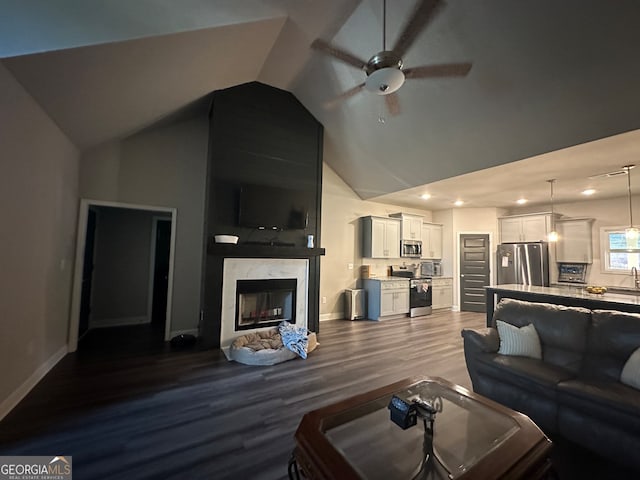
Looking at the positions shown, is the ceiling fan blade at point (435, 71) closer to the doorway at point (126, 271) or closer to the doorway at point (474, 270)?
the doorway at point (126, 271)

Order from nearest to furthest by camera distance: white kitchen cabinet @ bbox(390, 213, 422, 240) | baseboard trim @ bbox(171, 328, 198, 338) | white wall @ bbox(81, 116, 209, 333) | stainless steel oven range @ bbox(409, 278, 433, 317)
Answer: white wall @ bbox(81, 116, 209, 333) < baseboard trim @ bbox(171, 328, 198, 338) < stainless steel oven range @ bbox(409, 278, 433, 317) < white kitchen cabinet @ bbox(390, 213, 422, 240)

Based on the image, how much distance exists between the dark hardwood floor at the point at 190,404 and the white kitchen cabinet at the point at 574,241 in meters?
4.08

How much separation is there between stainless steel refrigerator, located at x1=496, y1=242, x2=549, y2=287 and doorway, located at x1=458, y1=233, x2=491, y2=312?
1.02 ft

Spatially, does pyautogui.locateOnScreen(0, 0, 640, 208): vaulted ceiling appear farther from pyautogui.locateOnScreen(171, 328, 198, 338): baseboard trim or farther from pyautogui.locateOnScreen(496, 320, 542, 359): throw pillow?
pyautogui.locateOnScreen(171, 328, 198, 338): baseboard trim

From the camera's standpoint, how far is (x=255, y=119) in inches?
169

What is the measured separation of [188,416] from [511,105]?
4544 millimetres

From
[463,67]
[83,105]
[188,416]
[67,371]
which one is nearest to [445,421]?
[188,416]

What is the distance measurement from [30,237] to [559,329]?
197 inches

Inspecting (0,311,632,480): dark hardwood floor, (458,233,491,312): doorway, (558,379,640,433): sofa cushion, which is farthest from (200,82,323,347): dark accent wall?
(458,233,491,312): doorway

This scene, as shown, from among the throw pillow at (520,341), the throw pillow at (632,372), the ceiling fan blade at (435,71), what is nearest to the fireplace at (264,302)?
the throw pillow at (520,341)

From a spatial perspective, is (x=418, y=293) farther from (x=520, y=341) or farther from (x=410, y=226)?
(x=520, y=341)

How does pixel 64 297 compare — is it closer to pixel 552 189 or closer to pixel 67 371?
pixel 67 371

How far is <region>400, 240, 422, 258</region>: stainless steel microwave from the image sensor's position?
21.2ft

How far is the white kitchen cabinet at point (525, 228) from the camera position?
598cm
